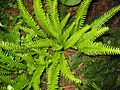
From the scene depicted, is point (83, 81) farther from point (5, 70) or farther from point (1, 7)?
point (1, 7)

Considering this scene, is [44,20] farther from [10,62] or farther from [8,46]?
[10,62]

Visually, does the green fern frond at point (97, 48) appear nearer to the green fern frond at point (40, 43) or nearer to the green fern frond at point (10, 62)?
the green fern frond at point (40, 43)

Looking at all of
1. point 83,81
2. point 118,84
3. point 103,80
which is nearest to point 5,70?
point 83,81

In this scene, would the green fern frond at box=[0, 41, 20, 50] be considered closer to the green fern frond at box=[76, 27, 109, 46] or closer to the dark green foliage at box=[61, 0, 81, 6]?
the green fern frond at box=[76, 27, 109, 46]

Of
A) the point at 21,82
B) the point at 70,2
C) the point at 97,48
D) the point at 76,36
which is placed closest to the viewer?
the point at 97,48

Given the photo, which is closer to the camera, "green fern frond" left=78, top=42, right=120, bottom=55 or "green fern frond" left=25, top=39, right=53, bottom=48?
"green fern frond" left=78, top=42, right=120, bottom=55

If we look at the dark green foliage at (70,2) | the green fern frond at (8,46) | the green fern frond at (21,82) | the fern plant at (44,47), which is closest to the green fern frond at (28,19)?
the fern plant at (44,47)

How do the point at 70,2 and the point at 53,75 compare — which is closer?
the point at 53,75

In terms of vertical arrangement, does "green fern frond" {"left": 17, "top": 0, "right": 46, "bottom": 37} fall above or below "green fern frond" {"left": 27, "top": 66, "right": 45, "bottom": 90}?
above

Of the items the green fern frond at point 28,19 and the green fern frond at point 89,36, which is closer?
the green fern frond at point 89,36

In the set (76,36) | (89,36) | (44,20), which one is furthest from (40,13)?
(89,36)

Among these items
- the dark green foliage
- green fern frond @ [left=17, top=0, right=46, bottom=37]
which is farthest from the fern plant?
the dark green foliage
